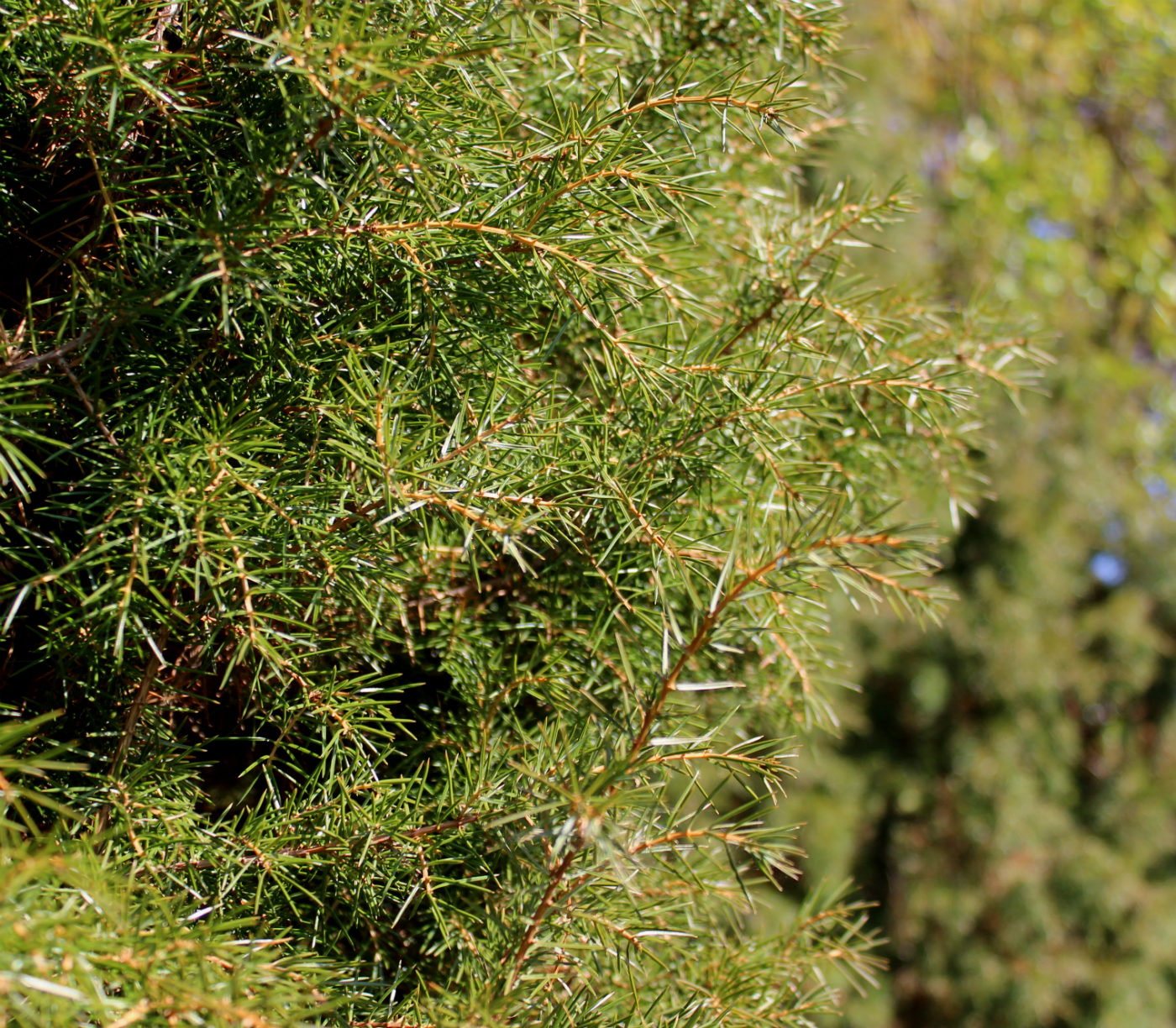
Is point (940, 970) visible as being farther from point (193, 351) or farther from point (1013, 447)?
point (193, 351)

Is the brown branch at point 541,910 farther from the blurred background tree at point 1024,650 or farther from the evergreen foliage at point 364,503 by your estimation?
the blurred background tree at point 1024,650

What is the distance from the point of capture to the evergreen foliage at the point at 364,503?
0.95 ft

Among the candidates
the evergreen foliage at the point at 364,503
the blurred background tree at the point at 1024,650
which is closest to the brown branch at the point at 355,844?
the evergreen foliage at the point at 364,503

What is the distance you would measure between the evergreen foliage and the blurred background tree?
117cm

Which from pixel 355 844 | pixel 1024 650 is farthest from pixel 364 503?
pixel 1024 650

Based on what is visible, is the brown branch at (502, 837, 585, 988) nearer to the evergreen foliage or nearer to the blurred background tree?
the evergreen foliage

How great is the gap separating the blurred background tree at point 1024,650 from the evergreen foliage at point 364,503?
1174mm

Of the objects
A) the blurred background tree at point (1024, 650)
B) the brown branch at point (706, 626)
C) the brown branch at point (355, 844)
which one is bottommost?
the blurred background tree at point (1024, 650)

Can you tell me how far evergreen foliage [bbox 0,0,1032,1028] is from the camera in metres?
0.29

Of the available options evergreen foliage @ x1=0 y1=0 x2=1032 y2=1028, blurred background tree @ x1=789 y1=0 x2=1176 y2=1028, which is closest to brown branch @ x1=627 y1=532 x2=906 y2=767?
evergreen foliage @ x1=0 y1=0 x2=1032 y2=1028

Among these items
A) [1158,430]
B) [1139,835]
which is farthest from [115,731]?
[1158,430]

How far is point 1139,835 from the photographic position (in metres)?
1.62

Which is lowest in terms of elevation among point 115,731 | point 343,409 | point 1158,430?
point 1158,430

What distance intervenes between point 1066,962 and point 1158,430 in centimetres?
111
